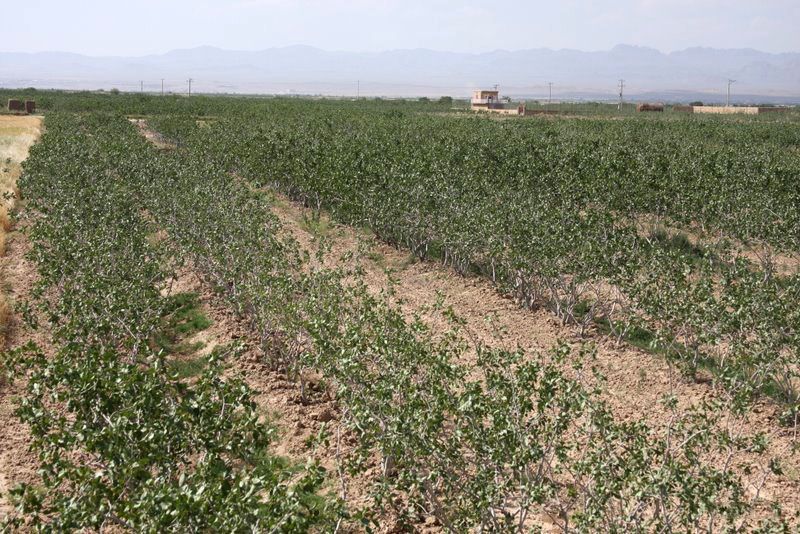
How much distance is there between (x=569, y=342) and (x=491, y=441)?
5.92 metres

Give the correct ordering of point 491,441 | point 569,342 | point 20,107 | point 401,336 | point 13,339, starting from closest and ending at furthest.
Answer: point 491,441, point 401,336, point 13,339, point 569,342, point 20,107

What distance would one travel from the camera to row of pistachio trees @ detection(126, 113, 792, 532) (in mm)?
5516

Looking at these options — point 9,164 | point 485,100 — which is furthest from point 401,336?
point 485,100

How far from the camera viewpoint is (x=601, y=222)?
14.4 m

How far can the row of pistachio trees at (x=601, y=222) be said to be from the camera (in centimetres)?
984

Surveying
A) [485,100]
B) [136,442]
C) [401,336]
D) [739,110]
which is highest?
[485,100]

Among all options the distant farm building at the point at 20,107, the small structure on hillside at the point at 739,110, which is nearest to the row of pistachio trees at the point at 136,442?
the distant farm building at the point at 20,107

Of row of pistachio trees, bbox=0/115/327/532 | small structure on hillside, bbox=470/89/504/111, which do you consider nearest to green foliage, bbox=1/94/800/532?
row of pistachio trees, bbox=0/115/327/532

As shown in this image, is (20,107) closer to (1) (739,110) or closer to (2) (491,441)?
(1) (739,110)

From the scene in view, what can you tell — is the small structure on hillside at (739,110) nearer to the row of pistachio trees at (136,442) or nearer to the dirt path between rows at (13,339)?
the dirt path between rows at (13,339)

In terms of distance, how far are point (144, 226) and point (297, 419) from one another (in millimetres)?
6239

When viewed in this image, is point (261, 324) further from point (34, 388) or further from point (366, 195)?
point (366, 195)

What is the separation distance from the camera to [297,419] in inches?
347

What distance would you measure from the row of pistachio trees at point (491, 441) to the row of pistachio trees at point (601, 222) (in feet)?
5.15
